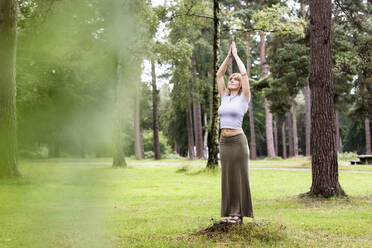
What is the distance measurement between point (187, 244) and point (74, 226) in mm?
5129

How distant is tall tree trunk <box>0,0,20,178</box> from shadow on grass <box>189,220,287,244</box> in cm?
514

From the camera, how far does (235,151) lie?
240 inches

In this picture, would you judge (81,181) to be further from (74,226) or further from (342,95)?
(342,95)

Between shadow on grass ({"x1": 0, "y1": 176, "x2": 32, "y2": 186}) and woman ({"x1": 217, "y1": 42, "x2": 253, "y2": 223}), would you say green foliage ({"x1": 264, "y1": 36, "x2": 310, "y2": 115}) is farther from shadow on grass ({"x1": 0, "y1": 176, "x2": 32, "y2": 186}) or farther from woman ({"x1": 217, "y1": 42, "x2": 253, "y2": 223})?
shadow on grass ({"x1": 0, "y1": 176, "x2": 32, "y2": 186})

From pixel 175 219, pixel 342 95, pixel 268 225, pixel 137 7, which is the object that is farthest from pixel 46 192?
pixel 342 95

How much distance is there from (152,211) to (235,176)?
344 centimetres

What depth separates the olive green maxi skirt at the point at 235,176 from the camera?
610 centimetres

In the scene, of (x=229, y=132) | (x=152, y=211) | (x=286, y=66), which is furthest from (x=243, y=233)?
(x=286, y=66)

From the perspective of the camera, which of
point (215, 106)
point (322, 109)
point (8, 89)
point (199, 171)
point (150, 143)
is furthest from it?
point (150, 143)

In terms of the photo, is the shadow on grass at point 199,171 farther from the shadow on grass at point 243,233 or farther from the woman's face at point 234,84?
the woman's face at point 234,84

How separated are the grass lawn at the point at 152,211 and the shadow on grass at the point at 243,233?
0.01 meters

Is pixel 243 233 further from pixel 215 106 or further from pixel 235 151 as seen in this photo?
pixel 215 106

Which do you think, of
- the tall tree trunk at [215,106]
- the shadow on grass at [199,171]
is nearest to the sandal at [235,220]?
the shadow on grass at [199,171]

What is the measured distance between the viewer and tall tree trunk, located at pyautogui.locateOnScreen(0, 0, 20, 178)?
843 mm
